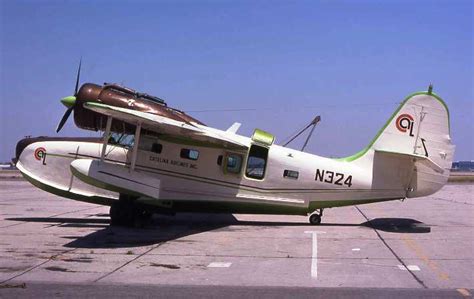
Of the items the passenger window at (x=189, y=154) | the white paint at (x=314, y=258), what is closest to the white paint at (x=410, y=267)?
the white paint at (x=314, y=258)

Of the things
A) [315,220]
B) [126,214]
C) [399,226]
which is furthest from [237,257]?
[399,226]

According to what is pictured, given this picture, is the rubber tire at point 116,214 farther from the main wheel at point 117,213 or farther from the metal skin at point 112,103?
the metal skin at point 112,103

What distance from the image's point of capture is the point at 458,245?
39.2 ft

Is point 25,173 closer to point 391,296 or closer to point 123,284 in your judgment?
point 123,284

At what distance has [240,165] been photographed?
14844 millimetres

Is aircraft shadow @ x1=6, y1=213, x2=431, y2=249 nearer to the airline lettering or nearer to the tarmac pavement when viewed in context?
the tarmac pavement

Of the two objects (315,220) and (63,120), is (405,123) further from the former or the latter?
(63,120)

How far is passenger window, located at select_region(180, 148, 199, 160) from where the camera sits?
48.4 ft

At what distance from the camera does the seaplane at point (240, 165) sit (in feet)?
48.1

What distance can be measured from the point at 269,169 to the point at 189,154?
2.25 m

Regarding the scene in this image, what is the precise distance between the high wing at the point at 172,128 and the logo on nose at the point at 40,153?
135 inches

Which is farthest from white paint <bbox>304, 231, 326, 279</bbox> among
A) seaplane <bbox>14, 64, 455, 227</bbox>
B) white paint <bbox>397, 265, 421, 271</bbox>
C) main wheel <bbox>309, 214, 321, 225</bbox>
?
seaplane <bbox>14, 64, 455, 227</bbox>

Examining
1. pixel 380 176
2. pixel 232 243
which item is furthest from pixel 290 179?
pixel 232 243

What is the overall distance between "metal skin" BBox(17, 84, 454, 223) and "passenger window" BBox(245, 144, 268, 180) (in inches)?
3.4
